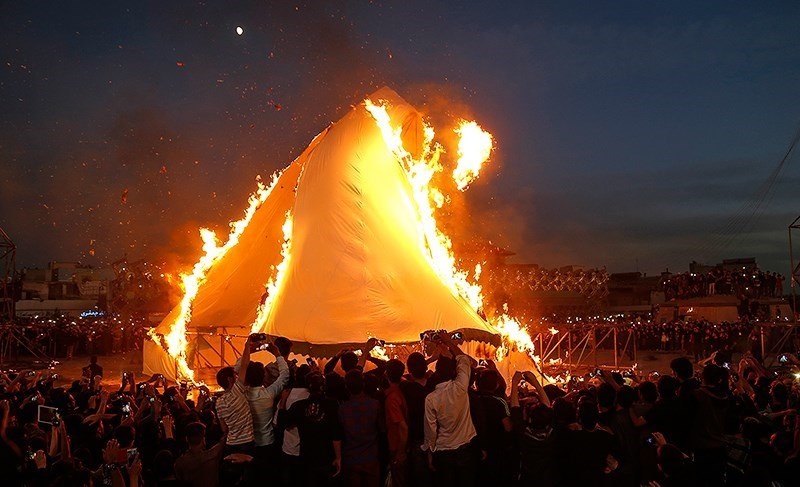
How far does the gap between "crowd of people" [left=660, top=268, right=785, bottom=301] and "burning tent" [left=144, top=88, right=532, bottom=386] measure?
2821cm

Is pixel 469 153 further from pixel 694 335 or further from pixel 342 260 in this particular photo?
pixel 694 335

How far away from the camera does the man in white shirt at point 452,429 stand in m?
6.15

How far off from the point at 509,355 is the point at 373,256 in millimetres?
3711

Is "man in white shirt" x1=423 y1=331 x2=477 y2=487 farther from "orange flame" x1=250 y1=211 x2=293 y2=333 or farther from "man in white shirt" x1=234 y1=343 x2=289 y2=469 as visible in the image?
"orange flame" x1=250 y1=211 x2=293 y2=333

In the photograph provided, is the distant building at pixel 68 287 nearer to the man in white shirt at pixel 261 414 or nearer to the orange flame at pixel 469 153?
the orange flame at pixel 469 153

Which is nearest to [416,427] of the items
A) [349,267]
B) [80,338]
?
[349,267]

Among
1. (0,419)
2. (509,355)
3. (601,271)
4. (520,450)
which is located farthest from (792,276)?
(601,271)

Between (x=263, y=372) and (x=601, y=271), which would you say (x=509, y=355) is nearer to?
(x=263, y=372)

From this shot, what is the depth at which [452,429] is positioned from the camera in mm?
6172

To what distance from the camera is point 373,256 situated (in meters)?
13.8

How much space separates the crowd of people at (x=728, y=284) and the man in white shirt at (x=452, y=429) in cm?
3556

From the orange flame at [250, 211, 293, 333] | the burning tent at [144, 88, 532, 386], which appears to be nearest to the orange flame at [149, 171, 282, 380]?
the burning tent at [144, 88, 532, 386]

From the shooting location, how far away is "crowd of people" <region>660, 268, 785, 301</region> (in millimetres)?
37844

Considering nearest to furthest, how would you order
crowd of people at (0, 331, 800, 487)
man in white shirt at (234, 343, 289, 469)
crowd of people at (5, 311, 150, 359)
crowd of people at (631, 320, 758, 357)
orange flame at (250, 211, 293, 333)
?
crowd of people at (0, 331, 800, 487), man in white shirt at (234, 343, 289, 469), orange flame at (250, 211, 293, 333), crowd of people at (631, 320, 758, 357), crowd of people at (5, 311, 150, 359)
